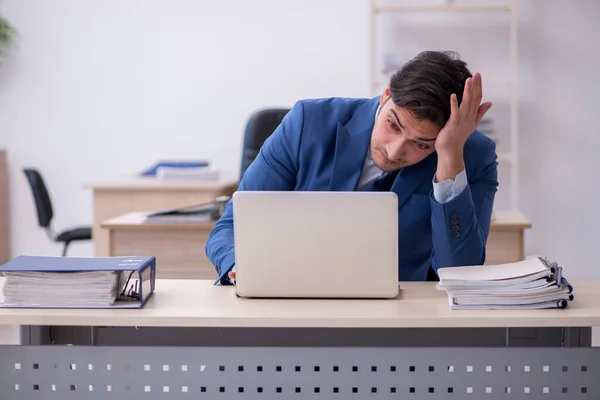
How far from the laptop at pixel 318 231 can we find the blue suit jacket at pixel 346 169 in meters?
0.38

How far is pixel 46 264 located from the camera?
147cm

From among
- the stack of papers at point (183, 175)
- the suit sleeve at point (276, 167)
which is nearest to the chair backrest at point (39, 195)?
the stack of papers at point (183, 175)

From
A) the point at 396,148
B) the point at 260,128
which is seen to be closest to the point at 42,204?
the point at 260,128

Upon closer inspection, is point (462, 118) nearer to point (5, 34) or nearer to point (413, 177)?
point (413, 177)

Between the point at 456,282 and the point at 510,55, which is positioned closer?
the point at 456,282

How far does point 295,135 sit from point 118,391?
0.76m

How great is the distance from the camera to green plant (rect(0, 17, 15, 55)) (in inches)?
194

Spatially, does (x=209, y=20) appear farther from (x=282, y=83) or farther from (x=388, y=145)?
(x=388, y=145)

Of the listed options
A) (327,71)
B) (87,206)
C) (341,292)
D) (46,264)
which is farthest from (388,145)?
(87,206)

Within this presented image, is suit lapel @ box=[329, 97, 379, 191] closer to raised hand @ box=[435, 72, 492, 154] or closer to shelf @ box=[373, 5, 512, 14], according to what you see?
raised hand @ box=[435, 72, 492, 154]

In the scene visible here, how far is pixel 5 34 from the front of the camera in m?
4.95

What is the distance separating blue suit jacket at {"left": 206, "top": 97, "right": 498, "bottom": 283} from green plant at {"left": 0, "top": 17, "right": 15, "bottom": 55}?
3.62m

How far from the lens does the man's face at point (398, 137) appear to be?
1.64 m

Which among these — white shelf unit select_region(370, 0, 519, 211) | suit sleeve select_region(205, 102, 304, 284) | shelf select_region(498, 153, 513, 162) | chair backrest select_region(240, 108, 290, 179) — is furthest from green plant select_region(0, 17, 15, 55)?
suit sleeve select_region(205, 102, 304, 284)
